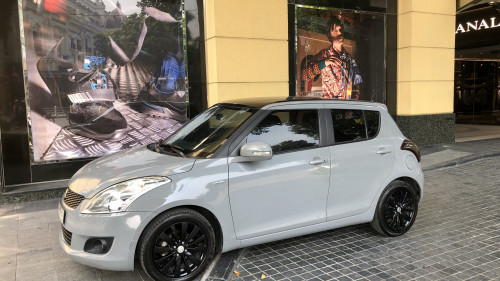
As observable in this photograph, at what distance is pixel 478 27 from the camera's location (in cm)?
1559

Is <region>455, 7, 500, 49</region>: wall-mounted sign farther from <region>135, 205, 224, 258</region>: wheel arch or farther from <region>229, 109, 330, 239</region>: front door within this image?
<region>135, 205, 224, 258</region>: wheel arch

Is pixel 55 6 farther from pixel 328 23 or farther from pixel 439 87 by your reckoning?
pixel 439 87

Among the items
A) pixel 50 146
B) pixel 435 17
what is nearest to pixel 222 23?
pixel 50 146

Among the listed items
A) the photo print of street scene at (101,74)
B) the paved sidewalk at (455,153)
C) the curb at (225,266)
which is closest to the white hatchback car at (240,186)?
the curb at (225,266)

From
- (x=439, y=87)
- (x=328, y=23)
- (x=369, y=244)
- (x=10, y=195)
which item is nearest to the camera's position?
(x=369, y=244)

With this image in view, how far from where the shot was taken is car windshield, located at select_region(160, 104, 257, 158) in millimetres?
4188

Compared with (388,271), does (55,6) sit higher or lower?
higher

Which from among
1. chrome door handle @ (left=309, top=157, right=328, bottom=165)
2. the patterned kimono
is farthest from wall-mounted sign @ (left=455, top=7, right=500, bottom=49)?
chrome door handle @ (left=309, top=157, right=328, bottom=165)

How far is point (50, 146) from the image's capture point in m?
7.60

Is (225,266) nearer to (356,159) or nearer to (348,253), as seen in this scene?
(348,253)

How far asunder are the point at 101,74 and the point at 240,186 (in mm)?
5110

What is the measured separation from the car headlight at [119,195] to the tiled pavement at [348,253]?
84 cm

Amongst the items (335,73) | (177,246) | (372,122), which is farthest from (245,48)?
(177,246)

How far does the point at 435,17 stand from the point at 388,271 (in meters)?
9.29
